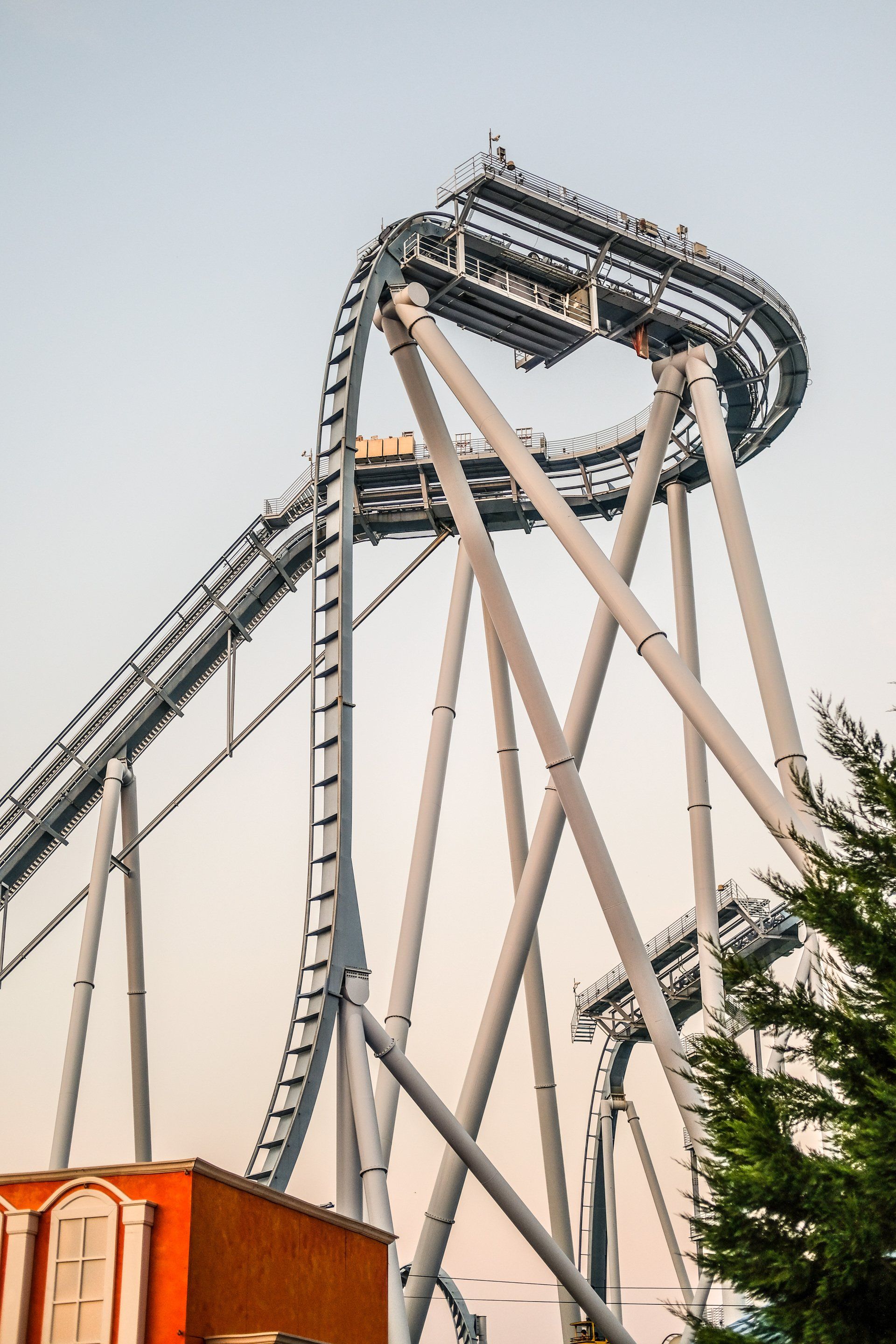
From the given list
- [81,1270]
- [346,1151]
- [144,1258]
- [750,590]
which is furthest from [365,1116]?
[750,590]

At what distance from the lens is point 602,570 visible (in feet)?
55.3

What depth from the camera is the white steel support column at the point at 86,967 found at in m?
19.1

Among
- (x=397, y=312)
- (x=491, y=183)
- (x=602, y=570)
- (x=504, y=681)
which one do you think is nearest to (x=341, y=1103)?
(x=602, y=570)

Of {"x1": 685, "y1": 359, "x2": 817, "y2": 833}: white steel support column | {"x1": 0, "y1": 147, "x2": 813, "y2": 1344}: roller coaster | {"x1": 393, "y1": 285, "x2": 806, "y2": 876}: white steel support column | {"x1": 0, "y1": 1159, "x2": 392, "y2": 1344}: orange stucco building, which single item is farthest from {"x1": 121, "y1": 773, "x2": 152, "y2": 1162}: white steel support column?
{"x1": 0, "y1": 1159, "x2": 392, "y2": 1344}: orange stucco building

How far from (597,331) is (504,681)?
182 inches

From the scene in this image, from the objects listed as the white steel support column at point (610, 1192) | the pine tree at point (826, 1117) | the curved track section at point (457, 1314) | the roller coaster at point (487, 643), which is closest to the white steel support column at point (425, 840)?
the roller coaster at point (487, 643)

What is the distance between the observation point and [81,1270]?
9.35 m

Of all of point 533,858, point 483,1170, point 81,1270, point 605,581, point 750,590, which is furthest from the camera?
point 533,858

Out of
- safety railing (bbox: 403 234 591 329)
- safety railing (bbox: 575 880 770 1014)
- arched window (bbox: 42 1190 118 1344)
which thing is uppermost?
safety railing (bbox: 403 234 591 329)

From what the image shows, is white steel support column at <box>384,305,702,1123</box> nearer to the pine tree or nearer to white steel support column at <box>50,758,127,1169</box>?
the pine tree

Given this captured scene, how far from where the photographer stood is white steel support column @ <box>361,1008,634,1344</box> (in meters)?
14.9

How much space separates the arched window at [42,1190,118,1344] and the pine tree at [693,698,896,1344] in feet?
11.2

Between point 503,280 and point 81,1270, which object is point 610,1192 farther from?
point 81,1270

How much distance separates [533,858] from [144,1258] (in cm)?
992
